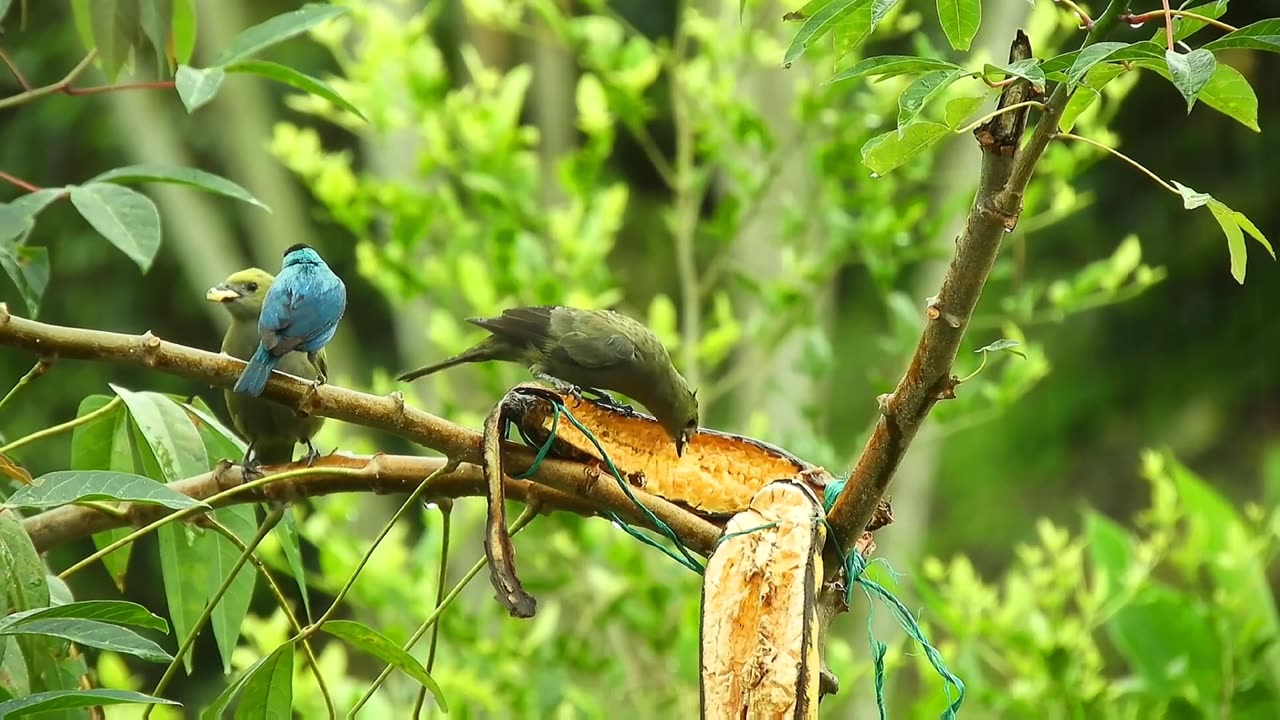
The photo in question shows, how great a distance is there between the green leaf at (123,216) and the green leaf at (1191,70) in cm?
86

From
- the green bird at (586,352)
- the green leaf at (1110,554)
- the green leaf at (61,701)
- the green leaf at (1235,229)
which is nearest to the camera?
the green leaf at (1235,229)

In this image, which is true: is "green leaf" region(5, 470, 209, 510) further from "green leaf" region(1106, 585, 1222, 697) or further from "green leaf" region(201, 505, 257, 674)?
"green leaf" region(1106, 585, 1222, 697)

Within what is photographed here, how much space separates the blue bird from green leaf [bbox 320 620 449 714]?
0.30 m

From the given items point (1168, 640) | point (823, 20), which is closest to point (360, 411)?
point (823, 20)

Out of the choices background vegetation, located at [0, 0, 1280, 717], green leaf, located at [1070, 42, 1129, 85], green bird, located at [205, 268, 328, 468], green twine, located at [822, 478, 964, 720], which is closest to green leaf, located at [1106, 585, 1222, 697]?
background vegetation, located at [0, 0, 1280, 717]

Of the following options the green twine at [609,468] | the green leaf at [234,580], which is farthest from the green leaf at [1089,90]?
the green leaf at [234,580]

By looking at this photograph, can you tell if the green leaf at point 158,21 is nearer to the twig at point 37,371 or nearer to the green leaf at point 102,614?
the twig at point 37,371

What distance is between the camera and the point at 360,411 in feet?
3.52

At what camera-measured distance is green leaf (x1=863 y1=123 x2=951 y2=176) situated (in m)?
0.83

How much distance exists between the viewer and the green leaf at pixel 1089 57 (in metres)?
0.75

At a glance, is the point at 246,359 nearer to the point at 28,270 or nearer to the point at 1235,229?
the point at 28,270

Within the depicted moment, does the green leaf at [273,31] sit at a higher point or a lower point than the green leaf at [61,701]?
higher

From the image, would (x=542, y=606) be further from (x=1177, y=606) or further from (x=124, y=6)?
(x=124, y=6)

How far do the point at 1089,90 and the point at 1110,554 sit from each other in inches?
77.9
